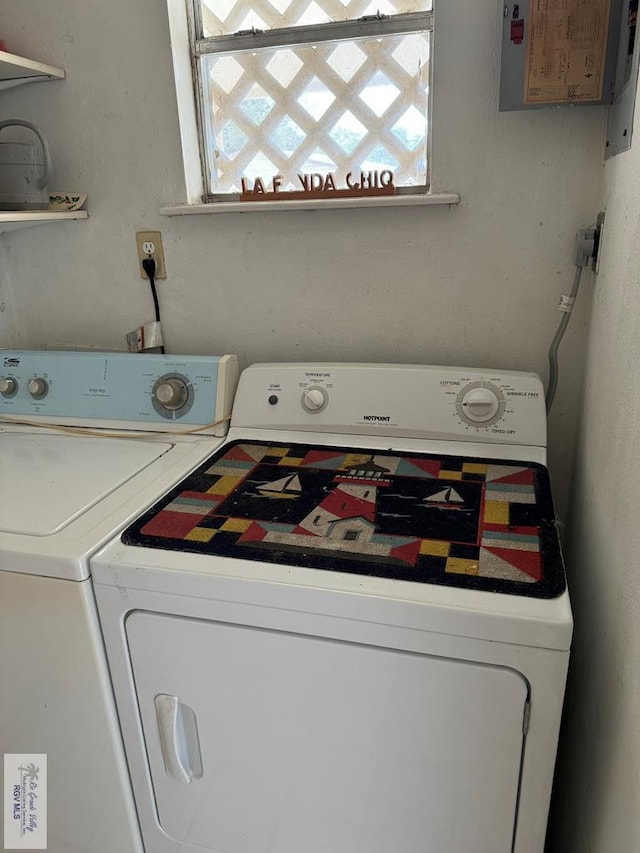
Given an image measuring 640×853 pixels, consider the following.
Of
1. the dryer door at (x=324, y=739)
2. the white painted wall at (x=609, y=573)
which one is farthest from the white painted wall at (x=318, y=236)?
the dryer door at (x=324, y=739)

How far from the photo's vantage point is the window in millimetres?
1352

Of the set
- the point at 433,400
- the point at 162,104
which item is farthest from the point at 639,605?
the point at 162,104

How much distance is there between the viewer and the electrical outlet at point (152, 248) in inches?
60.4

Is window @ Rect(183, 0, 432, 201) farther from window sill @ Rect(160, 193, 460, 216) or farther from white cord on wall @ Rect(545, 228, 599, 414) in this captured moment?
white cord on wall @ Rect(545, 228, 599, 414)

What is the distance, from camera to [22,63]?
1337 mm

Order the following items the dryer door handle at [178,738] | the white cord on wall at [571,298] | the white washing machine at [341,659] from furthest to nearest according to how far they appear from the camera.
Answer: the white cord on wall at [571,298] < the dryer door handle at [178,738] < the white washing machine at [341,659]

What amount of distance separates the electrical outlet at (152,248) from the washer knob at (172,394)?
34 centimetres

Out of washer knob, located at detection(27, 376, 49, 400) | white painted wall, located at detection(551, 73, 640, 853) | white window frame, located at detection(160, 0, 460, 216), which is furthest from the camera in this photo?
Answer: washer knob, located at detection(27, 376, 49, 400)

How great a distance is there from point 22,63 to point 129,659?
49.8 inches

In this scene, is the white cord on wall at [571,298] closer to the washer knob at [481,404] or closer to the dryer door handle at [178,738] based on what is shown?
the washer knob at [481,404]

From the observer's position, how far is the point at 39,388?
1489 millimetres

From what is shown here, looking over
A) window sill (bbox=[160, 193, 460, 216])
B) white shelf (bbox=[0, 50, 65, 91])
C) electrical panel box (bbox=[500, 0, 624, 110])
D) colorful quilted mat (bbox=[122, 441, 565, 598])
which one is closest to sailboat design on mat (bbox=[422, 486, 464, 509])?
colorful quilted mat (bbox=[122, 441, 565, 598])

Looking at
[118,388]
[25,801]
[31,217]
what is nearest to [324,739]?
[25,801]

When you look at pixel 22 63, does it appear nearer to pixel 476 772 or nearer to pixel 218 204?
pixel 218 204
